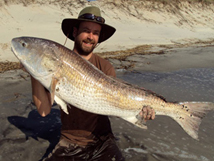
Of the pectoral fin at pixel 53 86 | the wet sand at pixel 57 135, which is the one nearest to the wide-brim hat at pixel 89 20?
the pectoral fin at pixel 53 86

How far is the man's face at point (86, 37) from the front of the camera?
2.95m

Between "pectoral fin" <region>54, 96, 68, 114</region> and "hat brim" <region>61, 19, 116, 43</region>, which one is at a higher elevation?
"hat brim" <region>61, 19, 116, 43</region>

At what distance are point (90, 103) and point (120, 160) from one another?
3.36 feet

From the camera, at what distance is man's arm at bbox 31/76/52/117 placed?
8.64 ft

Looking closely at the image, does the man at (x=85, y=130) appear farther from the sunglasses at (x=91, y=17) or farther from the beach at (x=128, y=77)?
→ the beach at (x=128, y=77)

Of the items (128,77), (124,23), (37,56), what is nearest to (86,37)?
(37,56)

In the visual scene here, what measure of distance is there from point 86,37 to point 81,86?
818 mm

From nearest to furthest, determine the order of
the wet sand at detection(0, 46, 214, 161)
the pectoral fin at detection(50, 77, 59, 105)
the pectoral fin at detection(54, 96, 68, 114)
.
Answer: the pectoral fin at detection(50, 77, 59, 105) → the pectoral fin at detection(54, 96, 68, 114) → the wet sand at detection(0, 46, 214, 161)

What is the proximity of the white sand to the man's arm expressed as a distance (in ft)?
19.8

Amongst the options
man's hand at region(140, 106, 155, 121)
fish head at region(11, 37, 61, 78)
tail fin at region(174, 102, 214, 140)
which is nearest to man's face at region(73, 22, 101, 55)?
fish head at region(11, 37, 61, 78)

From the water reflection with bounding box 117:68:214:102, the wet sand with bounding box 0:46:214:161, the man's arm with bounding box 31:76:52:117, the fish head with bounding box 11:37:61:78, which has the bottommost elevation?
the wet sand with bounding box 0:46:214:161

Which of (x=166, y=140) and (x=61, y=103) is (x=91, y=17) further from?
(x=166, y=140)

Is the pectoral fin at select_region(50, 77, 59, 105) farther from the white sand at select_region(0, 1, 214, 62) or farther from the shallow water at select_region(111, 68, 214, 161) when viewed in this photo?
the white sand at select_region(0, 1, 214, 62)

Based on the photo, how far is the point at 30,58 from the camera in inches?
94.7
